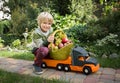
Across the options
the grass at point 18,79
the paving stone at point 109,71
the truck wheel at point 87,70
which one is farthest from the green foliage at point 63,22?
the grass at point 18,79

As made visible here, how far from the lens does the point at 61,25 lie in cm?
875

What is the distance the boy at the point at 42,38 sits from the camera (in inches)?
180

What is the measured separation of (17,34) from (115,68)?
5.05 metres

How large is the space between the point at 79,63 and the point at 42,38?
907 millimetres

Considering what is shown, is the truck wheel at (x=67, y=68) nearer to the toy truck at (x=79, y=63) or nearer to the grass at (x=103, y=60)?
the toy truck at (x=79, y=63)

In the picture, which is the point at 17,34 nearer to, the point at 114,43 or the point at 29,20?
the point at 29,20

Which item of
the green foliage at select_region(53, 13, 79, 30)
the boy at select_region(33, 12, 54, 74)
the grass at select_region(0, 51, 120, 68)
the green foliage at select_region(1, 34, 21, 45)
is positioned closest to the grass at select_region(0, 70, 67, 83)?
the boy at select_region(33, 12, 54, 74)

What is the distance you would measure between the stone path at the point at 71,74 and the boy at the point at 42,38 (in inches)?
9.5

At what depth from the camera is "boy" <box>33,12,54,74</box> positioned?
457 cm

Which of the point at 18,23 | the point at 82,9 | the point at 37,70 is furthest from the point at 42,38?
the point at 82,9

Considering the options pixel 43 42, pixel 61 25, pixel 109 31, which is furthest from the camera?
pixel 61 25

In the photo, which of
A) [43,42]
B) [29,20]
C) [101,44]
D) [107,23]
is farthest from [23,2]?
[43,42]

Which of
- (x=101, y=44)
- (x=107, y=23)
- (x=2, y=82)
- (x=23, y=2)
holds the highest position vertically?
(x=23, y=2)

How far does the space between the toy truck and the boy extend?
37 centimetres
